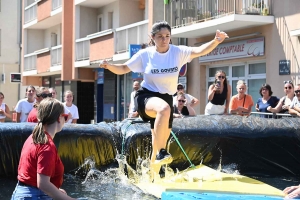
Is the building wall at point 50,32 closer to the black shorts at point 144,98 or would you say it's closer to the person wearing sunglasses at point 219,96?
the person wearing sunglasses at point 219,96

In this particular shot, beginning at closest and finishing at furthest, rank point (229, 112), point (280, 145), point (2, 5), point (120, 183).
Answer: point (120, 183) → point (280, 145) → point (229, 112) → point (2, 5)

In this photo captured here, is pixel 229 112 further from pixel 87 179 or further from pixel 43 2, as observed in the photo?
pixel 43 2

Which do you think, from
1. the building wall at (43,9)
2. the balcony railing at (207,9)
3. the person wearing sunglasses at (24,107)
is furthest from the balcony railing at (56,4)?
the person wearing sunglasses at (24,107)

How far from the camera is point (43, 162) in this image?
3.77m

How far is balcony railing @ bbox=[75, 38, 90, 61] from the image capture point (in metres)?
28.8

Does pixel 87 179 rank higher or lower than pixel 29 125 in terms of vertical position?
lower

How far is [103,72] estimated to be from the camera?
29.8 metres

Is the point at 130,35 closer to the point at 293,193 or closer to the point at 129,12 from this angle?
the point at 129,12

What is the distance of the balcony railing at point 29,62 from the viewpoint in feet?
119

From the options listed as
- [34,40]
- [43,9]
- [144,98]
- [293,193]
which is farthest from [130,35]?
[293,193]

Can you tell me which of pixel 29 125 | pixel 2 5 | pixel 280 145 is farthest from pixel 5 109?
pixel 2 5

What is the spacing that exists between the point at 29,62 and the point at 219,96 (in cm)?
2817

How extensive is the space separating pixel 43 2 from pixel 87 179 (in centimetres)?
2722

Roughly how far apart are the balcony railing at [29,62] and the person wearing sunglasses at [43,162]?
3277cm
